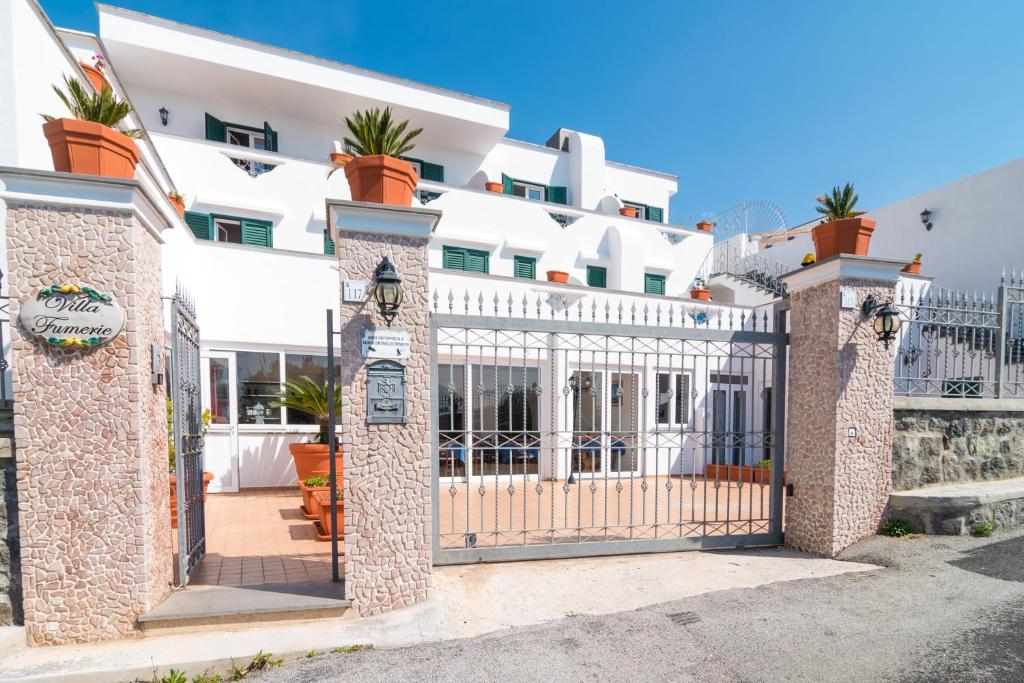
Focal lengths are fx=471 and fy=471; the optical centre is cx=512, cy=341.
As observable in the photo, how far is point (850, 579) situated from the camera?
4246 millimetres

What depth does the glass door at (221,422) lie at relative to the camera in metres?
7.86

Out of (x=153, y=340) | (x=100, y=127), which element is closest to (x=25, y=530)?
(x=153, y=340)

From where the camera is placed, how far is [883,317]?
4.65 m

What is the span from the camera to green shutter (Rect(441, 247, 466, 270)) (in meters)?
11.2

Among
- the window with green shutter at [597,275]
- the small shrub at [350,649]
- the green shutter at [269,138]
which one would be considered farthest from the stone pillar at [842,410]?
the green shutter at [269,138]

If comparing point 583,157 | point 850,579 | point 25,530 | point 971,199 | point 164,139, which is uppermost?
point 583,157

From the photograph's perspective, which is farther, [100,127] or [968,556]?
[968,556]

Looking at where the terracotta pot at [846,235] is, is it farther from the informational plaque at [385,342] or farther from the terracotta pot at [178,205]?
the terracotta pot at [178,205]

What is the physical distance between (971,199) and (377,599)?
44.5 ft

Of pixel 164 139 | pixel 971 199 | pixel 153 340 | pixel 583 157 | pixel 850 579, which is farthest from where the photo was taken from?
pixel 583 157

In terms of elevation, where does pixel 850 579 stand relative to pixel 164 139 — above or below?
below

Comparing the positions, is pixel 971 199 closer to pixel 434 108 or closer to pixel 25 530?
pixel 434 108

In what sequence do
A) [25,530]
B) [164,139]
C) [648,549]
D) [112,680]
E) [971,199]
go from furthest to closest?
[971,199] → [164,139] → [648,549] → [25,530] → [112,680]

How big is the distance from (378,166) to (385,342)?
136 centimetres
